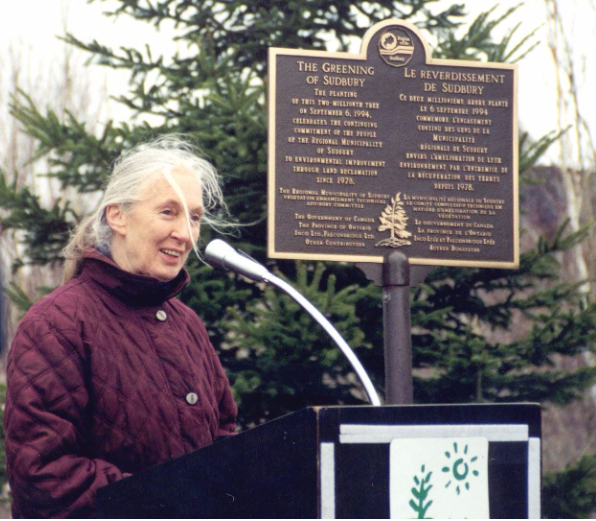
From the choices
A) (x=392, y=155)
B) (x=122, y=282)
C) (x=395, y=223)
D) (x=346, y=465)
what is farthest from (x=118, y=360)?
(x=392, y=155)

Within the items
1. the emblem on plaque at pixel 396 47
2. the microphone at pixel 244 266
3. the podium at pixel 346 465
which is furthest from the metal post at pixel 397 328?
the podium at pixel 346 465

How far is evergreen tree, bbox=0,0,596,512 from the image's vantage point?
6047 millimetres

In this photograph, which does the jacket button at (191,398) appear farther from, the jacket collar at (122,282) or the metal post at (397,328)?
the metal post at (397,328)

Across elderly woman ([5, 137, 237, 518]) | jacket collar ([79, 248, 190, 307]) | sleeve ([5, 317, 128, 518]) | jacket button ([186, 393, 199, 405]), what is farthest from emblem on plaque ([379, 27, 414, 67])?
sleeve ([5, 317, 128, 518])

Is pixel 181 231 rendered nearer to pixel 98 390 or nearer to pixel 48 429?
pixel 98 390

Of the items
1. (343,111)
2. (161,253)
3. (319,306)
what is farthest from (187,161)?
(319,306)

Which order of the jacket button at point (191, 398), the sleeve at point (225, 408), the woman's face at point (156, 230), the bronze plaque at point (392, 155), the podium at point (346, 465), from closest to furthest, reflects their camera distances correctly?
the podium at point (346, 465) → the jacket button at point (191, 398) → the woman's face at point (156, 230) → the sleeve at point (225, 408) → the bronze plaque at point (392, 155)

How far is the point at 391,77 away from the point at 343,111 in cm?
36

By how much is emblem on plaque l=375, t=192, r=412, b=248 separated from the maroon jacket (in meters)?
2.34

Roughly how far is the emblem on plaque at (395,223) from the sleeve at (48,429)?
2.85 metres

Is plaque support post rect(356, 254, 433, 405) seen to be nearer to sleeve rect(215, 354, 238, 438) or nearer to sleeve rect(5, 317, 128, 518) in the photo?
sleeve rect(215, 354, 238, 438)

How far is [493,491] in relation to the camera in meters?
1.91

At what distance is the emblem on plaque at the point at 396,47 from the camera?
5.40 metres

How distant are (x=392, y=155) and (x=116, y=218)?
263 centimetres
